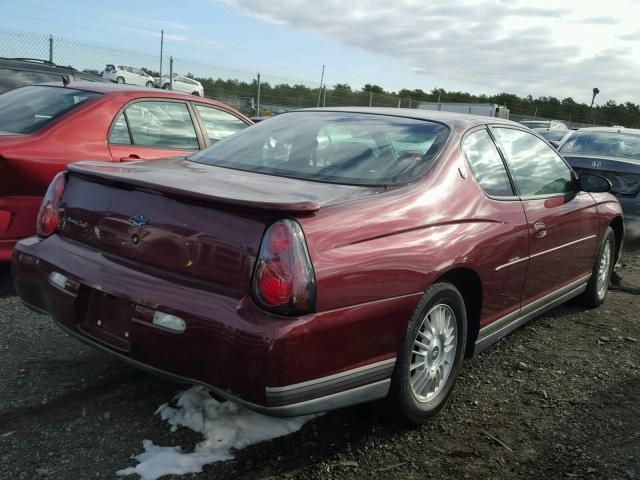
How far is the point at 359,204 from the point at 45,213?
1.58 meters

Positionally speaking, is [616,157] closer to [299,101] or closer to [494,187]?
[494,187]

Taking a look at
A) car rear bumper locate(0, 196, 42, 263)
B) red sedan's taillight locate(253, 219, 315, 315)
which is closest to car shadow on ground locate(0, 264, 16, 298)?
car rear bumper locate(0, 196, 42, 263)

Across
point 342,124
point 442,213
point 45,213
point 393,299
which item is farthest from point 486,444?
point 45,213

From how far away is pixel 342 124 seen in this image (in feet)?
11.2

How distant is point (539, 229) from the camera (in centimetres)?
353

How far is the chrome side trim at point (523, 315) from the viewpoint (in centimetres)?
323

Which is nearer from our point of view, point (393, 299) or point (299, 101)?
point (393, 299)

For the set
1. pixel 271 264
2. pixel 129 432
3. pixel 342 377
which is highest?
pixel 271 264

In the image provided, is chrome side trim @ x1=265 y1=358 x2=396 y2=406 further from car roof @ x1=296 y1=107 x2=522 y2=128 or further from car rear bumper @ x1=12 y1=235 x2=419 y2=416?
car roof @ x1=296 y1=107 x2=522 y2=128

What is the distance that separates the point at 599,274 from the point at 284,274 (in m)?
3.59

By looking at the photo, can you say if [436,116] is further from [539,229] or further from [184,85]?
[184,85]

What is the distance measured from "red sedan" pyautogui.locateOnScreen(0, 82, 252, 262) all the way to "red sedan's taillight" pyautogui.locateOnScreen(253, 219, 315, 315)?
2.69 metres

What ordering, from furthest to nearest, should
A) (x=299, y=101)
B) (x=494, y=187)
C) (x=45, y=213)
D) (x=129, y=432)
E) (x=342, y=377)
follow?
1. (x=299, y=101)
2. (x=494, y=187)
3. (x=45, y=213)
4. (x=129, y=432)
5. (x=342, y=377)

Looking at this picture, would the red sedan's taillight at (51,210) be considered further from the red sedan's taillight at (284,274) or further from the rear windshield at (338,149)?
the red sedan's taillight at (284,274)
